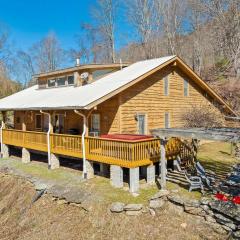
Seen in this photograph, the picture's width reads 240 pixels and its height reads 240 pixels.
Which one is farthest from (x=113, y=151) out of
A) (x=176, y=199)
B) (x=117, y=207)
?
(x=176, y=199)

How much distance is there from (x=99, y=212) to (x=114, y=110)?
277 inches

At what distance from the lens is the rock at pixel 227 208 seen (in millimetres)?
9688

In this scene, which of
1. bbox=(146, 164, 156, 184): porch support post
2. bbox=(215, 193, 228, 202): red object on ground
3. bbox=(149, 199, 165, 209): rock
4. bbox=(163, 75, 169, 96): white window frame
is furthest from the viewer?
bbox=(163, 75, 169, 96): white window frame

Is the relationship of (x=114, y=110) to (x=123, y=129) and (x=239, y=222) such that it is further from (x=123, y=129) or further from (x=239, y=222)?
(x=239, y=222)

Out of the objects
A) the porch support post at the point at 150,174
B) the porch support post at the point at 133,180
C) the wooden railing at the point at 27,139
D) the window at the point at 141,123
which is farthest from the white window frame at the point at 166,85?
the porch support post at the point at 133,180

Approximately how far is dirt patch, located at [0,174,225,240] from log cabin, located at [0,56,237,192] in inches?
88.8

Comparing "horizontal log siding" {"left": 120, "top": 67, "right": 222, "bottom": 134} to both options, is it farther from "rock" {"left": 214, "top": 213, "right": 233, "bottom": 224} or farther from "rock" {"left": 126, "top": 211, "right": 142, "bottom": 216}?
"rock" {"left": 214, "top": 213, "right": 233, "bottom": 224}

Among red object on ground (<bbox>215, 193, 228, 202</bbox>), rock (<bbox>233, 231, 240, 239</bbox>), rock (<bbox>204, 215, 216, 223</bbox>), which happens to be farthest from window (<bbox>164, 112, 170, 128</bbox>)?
rock (<bbox>233, 231, 240, 239</bbox>)

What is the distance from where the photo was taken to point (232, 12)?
3525 centimetres

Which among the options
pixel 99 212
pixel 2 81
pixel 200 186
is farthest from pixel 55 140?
pixel 2 81

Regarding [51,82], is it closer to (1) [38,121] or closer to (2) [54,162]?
(1) [38,121]

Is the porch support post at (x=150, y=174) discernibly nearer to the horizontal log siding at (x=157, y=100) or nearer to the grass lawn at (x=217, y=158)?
the grass lawn at (x=217, y=158)

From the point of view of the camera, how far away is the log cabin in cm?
1395

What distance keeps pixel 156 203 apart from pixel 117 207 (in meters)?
1.50
